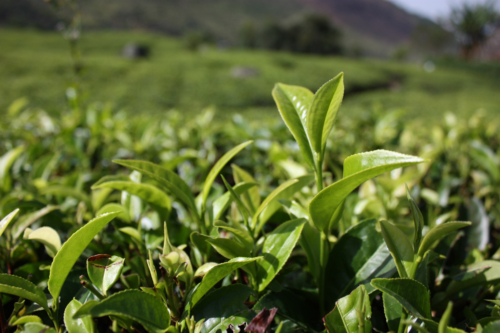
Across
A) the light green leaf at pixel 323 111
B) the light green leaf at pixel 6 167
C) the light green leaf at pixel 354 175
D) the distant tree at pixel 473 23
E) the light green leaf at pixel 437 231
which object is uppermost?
the distant tree at pixel 473 23

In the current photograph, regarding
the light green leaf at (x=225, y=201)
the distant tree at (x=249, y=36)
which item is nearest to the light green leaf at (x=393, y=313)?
the light green leaf at (x=225, y=201)

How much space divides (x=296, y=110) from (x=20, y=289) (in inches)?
23.2

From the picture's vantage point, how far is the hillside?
4678cm

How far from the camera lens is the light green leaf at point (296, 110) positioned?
2.02 feet

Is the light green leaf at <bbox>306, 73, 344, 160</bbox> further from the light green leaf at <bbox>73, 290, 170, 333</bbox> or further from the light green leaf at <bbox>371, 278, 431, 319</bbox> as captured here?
the light green leaf at <bbox>73, 290, 170, 333</bbox>

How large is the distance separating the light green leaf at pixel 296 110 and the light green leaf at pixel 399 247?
0.17m

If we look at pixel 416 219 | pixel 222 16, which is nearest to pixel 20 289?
pixel 416 219

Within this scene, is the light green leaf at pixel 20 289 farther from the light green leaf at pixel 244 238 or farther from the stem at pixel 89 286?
the light green leaf at pixel 244 238

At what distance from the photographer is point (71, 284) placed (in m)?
0.69

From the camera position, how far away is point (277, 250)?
63 cm

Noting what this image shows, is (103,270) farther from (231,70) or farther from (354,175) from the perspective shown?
(231,70)

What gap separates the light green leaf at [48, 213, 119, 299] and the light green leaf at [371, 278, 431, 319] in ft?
1.47

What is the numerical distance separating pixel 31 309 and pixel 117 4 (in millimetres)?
85168

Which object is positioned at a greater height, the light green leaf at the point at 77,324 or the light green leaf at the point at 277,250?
the light green leaf at the point at 277,250
